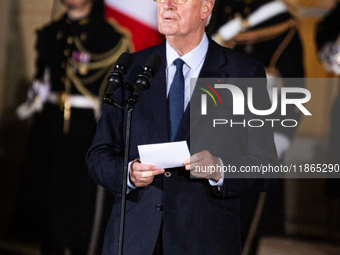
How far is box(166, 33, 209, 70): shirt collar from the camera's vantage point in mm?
1469

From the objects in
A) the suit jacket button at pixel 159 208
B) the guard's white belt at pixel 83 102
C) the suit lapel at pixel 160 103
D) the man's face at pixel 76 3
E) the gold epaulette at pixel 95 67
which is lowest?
the suit jacket button at pixel 159 208

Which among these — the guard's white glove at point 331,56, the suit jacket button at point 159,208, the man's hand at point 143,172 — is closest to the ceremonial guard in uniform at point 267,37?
the guard's white glove at point 331,56

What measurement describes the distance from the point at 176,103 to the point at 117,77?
283 mm

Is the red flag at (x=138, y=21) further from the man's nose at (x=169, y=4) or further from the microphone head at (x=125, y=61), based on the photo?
the microphone head at (x=125, y=61)

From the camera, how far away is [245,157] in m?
1.37

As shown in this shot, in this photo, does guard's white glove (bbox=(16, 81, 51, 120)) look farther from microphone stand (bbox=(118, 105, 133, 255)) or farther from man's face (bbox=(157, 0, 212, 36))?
microphone stand (bbox=(118, 105, 133, 255))

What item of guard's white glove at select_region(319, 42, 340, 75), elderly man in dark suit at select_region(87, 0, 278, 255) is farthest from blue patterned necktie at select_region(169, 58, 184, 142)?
guard's white glove at select_region(319, 42, 340, 75)

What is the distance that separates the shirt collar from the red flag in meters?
1.54

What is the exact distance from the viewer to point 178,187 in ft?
4.55

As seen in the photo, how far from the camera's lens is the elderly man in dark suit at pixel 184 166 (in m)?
1.35

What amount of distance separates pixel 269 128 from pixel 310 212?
3.15 m

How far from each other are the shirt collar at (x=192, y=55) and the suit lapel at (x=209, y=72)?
0.02m

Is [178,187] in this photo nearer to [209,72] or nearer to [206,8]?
[209,72]

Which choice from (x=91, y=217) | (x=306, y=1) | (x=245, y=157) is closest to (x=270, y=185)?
(x=245, y=157)
